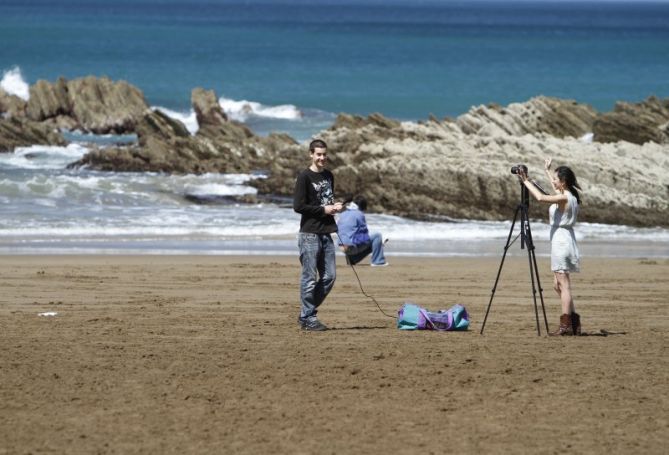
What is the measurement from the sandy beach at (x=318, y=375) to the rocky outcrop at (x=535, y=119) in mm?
19120

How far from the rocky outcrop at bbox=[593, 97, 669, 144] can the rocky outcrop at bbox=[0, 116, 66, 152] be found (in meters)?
16.7

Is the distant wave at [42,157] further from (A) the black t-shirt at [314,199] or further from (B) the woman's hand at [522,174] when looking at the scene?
(B) the woman's hand at [522,174]

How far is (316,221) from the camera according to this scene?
10.7 meters

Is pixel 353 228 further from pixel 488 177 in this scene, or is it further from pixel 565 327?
pixel 488 177

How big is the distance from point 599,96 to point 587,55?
30.2 m

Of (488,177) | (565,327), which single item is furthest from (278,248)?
(565,327)

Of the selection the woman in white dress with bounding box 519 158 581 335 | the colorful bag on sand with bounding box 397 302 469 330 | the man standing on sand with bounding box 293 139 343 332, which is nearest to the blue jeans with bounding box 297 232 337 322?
the man standing on sand with bounding box 293 139 343 332

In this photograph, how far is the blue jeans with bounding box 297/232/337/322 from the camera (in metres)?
10.7

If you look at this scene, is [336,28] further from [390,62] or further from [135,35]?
[390,62]

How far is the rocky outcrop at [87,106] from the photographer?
43250 mm

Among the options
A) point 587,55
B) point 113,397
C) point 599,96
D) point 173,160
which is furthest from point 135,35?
point 113,397

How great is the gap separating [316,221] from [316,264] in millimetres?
388

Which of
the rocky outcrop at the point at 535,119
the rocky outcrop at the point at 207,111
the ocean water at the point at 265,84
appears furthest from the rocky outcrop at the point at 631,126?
the rocky outcrop at the point at 207,111

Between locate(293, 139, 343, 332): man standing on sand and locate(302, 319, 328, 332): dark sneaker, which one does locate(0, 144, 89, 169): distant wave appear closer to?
locate(302, 319, 328, 332): dark sneaker
